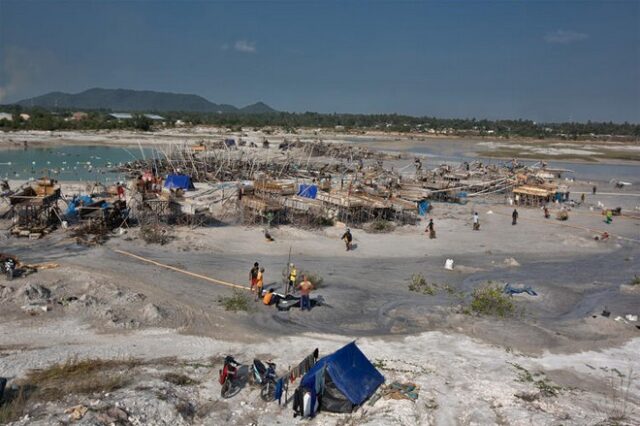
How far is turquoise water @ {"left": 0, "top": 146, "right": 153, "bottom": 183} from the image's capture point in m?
43.0

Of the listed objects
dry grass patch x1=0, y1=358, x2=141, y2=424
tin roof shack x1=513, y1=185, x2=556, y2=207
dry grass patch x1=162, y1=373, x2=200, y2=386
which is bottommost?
dry grass patch x1=162, y1=373, x2=200, y2=386

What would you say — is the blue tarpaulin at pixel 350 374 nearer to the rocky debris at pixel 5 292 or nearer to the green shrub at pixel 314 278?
the green shrub at pixel 314 278

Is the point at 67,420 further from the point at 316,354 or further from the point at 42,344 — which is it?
the point at 316,354

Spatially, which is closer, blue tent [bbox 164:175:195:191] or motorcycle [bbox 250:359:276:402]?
motorcycle [bbox 250:359:276:402]

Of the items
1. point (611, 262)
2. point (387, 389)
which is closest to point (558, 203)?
point (611, 262)

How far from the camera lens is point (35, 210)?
2362 centimetres

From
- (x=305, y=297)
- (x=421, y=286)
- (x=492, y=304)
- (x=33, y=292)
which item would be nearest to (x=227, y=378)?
(x=305, y=297)

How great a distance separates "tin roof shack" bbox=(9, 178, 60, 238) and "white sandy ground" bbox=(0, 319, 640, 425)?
10147 mm

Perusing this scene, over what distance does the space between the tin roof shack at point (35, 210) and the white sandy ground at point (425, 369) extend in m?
10.1

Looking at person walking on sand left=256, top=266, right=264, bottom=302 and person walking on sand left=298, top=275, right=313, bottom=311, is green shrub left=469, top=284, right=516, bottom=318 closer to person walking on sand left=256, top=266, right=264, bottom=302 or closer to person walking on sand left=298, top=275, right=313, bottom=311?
person walking on sand left=298, top=275, right=313, bottom=311

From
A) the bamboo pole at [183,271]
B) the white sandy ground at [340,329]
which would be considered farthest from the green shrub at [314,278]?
the bamboo pole at [183,271]

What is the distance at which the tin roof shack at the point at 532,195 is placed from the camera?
38344mm

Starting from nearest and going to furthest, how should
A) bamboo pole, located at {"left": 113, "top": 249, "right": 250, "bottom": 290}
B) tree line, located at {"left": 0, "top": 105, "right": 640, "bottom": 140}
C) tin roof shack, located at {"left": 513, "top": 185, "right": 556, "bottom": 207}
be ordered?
bamboo pole, located at {"left": 113, "top": 249, "right": 250, "bottom": 290} → tin roof shack, located at {"left": 513, "top": 185, "right": 556, "bottom": 207} → tree line, located at {"left": 0, "top": 105, "right": 640, "bottom": 140}

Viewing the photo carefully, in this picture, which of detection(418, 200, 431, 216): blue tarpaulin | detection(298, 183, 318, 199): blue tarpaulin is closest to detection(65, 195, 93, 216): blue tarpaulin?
detection(298, 183, 318, 199): blue tarpaulin
